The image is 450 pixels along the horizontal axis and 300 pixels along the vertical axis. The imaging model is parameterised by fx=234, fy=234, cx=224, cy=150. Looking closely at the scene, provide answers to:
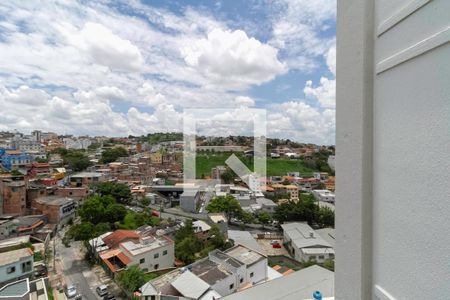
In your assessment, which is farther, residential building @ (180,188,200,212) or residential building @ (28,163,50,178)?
residential building @ (28,163,50,178)

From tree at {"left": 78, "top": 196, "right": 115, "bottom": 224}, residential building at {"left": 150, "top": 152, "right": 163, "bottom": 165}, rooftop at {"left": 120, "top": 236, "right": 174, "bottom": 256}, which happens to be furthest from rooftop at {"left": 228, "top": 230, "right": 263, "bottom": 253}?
residential building at {"left": 150, "top": 152, "right": 163, "bottom": 165}

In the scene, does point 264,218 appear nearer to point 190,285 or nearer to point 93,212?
point 190,285

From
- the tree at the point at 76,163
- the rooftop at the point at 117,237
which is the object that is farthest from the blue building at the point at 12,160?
the rooftop at the point at 117,237

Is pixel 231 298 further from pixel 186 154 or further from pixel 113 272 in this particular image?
pixel 113 272

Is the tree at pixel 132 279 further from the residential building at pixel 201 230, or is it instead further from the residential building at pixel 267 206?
the residential building at pixel 267 206

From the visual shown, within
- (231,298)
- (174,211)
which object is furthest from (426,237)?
(174,211)

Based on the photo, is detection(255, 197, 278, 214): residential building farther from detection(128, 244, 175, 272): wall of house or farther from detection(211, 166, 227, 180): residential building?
detection(128, 244, 175, 272): wall of house
